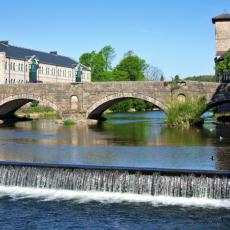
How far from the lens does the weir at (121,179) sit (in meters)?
22.4

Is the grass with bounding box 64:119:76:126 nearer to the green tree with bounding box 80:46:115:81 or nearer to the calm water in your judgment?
the calm water

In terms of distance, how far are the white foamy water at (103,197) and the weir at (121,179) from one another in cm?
27

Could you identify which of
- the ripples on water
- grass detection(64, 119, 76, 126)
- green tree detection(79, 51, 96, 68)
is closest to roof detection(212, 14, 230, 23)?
green tree detection(79, 51, 96, 68)

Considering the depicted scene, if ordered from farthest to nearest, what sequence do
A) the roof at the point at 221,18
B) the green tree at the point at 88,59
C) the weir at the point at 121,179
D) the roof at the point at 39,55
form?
1. the green tree at the point at 88,59
2. the roof at the point at 39,55
3. the roof at the point at 221,18
4. the weir at the point at 121,179

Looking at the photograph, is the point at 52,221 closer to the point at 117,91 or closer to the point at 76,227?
the point at 76,227

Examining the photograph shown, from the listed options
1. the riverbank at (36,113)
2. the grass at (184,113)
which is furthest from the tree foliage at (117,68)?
the grass at (184,113)

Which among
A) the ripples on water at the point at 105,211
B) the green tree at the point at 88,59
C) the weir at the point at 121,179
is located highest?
the green tree at the point at 88,59

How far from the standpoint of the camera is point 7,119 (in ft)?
238

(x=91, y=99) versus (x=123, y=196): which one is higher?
(x=91, y=99)

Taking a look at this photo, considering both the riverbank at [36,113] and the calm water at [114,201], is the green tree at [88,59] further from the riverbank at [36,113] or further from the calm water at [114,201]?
the calm water at [114,201]

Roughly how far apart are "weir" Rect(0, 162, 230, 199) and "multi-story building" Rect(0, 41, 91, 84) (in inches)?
2291

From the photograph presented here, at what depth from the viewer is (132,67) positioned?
12194cm

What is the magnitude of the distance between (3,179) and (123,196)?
20.9 feet

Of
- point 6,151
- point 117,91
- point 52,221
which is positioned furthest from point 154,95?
point 52,221
